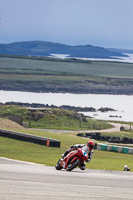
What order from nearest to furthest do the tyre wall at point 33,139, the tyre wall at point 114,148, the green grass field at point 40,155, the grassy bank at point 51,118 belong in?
the green grass field at point 40,155, the tyre wall at point 33,139, the tyre wall at point 114,148, the grassy bank at point 51,118

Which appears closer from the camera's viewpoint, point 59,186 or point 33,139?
point 59,186

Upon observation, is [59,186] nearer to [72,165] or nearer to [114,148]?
[72,165]

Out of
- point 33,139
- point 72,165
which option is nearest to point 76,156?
point 72,165

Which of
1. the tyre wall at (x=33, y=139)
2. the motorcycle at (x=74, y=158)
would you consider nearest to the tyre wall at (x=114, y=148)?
the tyre wall at (x=33, y=139)

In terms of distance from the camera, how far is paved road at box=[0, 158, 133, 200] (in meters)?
12.7

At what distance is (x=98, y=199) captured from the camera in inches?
501

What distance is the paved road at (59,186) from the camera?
12.7 metres

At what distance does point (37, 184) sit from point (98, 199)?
1975 millimetres

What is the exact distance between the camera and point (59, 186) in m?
14.1

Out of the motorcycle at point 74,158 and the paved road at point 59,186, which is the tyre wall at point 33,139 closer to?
the motorcycle at point 74,158

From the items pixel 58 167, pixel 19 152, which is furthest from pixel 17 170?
pixel 19 152

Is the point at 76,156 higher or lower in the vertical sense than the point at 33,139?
higher

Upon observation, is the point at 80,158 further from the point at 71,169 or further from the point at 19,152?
the point at 19,152

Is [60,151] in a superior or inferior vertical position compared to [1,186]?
inferior
